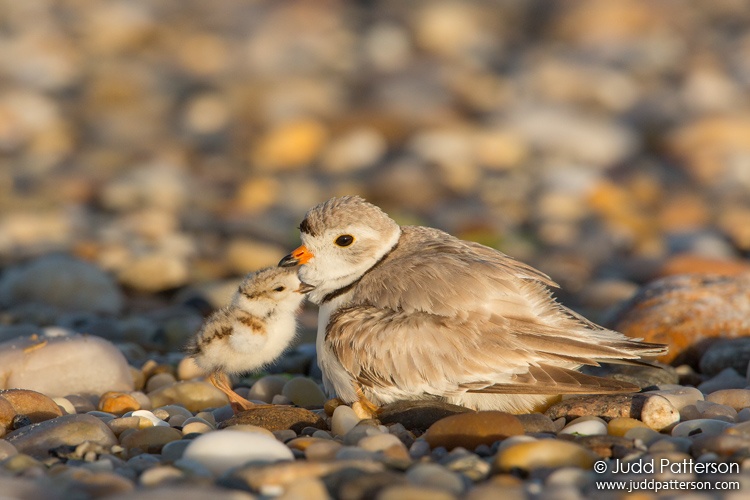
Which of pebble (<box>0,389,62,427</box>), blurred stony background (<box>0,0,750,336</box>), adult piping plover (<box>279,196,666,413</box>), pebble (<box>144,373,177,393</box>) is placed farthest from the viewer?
blurred stony background (<box>0,0,750,336</box>)

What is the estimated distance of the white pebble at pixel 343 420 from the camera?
4762 millimetres

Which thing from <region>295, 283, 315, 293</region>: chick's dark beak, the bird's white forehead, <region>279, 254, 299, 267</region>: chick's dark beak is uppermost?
the bird's white forehead

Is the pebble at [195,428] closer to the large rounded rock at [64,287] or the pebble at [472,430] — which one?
the pebble at [472,430]

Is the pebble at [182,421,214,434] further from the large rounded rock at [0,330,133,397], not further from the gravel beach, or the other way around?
the large rounded rock at [0,330,133,397]

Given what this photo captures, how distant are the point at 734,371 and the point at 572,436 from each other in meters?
1.83

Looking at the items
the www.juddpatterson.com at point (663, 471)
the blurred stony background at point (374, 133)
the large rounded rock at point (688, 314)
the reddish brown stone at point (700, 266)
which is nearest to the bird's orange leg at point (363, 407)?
the www.juddpatterson.com at point (663, 471)

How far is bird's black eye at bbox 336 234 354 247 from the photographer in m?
5.53

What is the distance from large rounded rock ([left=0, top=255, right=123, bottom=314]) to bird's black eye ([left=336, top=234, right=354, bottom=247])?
3450 mm

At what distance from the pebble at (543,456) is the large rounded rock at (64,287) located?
504 cm

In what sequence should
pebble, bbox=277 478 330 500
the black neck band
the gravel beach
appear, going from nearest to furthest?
pebble, bbox=277 478 330 500 < the gravel beach < the black neck band

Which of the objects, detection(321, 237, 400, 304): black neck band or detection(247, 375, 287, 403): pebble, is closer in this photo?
detection(321, 237, 400, 304): black neck band

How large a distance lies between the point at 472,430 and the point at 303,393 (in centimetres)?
161

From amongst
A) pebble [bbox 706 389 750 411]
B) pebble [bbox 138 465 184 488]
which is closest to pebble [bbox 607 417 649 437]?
pebble [bbox 706 389 750 411]

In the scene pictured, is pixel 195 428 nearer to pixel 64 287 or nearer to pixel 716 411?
pixel 716 411
